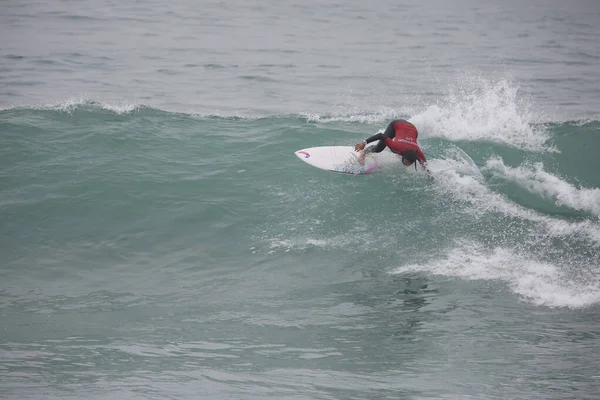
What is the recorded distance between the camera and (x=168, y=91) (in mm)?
20312

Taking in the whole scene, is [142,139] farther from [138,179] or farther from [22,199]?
[22,199]

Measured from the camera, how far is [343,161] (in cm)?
1387

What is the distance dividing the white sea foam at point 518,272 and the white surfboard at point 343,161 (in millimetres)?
2587

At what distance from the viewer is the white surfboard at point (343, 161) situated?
13.8m

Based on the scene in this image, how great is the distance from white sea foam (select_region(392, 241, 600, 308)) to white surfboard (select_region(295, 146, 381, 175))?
2587 millimetres

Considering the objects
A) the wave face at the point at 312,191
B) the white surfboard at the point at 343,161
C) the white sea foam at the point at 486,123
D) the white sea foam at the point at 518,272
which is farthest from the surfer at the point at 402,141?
the white sea foam at the point at 486,123

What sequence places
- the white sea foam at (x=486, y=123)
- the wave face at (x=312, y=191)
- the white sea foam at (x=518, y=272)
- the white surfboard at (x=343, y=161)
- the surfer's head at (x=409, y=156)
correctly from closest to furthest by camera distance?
the white sea foam at (x=518, y=272) → the wave face at (x=312, y=191) → the surfer's head at (x=409, y=156) → the white surfboard at (x=343, y=161) → the white sea foam at (x=486, y=123)

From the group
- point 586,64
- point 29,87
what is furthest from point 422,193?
point 586,64

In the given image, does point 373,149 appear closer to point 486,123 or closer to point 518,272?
point 518,272

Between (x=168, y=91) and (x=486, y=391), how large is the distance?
14.6m

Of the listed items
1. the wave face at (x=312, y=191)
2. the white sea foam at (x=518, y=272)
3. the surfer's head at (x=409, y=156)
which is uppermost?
the surfer's head at (x=409, y=156)

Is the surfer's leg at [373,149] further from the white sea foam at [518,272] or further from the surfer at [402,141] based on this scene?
the white sea foam at [518,272]

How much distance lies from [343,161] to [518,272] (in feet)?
13.7

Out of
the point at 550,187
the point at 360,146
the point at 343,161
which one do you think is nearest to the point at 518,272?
the point at 550,187
